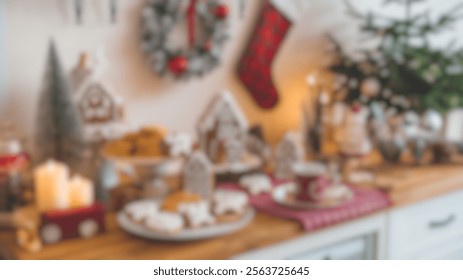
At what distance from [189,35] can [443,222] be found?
0.88 m

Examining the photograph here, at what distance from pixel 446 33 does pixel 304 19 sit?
0.66 metres

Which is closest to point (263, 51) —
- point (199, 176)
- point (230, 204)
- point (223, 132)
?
point (223, 132)

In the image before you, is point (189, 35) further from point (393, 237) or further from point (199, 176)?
point (393, 237)

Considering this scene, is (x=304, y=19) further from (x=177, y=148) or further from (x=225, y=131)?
(x=177, y=148)

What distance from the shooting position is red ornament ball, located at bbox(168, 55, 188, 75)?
59.4 inches

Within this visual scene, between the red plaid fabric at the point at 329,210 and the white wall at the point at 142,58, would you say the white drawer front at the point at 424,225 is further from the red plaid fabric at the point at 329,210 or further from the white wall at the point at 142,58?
the white wall at the point at 142,58

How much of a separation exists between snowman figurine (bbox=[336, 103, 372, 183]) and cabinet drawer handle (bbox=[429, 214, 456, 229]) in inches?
8.5

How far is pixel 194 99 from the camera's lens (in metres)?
1.64

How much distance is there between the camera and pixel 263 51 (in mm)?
1718

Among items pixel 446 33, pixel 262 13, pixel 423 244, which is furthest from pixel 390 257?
pixel 446 33

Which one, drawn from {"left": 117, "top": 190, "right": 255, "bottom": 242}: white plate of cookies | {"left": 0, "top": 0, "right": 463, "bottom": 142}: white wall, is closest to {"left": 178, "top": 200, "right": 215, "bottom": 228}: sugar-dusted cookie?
{"left": 117, "top": 190, "right": 255, "bottom": 242}: white plate of cookies

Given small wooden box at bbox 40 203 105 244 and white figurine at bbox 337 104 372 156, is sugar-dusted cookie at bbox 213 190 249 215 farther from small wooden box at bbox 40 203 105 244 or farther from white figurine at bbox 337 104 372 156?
white figurine at bbox 337 104 372 156

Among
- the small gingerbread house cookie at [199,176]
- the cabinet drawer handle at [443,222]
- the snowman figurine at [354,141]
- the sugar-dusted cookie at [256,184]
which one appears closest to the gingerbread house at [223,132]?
the sugar-dusted cookie at [256,184]

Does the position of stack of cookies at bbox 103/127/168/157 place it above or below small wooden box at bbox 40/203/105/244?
above
